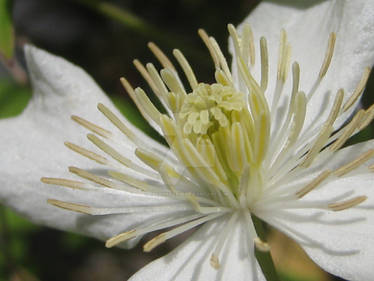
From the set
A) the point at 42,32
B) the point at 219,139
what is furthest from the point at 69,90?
the point at 42,32

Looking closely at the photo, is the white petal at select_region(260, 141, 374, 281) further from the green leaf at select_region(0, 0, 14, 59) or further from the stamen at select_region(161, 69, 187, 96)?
the green leaf at select_region(0, 0, 14, 59)

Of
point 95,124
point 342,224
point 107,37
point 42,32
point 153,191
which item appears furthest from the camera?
point 42,32

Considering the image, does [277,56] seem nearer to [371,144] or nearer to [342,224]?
[371,144]

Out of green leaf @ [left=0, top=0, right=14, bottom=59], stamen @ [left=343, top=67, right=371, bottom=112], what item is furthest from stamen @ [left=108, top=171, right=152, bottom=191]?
green leaf @ [left=0, top=0, right=14, bottom=59]

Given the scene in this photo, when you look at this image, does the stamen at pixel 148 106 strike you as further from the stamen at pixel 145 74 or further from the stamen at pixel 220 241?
the stamen at pixel 220 241

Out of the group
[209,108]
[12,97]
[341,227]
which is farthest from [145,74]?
[12,97]
